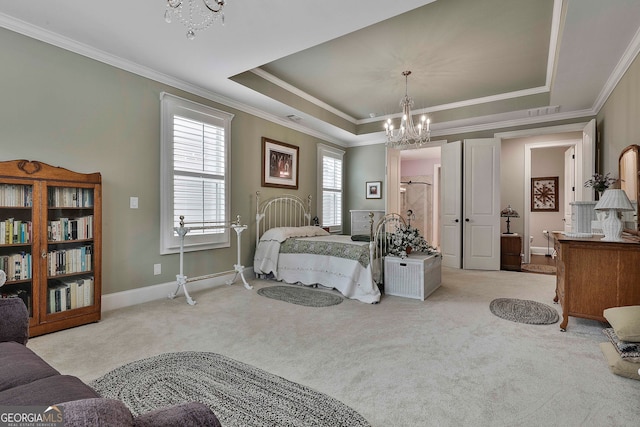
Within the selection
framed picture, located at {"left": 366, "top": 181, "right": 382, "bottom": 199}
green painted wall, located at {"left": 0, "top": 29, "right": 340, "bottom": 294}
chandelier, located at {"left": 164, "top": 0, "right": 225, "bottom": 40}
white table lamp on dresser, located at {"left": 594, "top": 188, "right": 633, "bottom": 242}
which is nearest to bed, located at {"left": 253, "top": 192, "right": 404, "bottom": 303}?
green painted wall, located at {"left": 0, "top": 29, "right": 340, "bottom": 294}

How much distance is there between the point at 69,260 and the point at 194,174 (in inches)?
63.7

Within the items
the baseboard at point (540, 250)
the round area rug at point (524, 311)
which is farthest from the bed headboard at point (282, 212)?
the baseboard at point (540, 250)

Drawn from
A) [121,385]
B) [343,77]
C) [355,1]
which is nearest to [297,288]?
[121,385]

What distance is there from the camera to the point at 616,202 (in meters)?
2.60

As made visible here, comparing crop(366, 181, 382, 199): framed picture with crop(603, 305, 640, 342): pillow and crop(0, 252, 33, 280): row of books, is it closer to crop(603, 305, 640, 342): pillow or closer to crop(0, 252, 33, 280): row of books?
crop(603, 305, 640, 342): pillow

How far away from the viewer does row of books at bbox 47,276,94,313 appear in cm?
270

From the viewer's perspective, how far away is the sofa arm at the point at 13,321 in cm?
147

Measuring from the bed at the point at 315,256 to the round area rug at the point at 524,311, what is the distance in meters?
1.26

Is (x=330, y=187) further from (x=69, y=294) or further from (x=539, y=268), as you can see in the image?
(x=69, y=294)

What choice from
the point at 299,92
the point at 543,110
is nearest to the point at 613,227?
the point at 543,110

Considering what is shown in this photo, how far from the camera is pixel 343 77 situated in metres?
4.30

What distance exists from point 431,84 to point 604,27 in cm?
204

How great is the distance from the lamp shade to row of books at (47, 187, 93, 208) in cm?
445

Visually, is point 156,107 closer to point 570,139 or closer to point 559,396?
point 559,396
